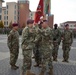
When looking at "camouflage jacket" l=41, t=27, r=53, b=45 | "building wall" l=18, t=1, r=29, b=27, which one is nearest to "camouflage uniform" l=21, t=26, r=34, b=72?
"camouflage jacket" l=41, t=27, r=53, b=45

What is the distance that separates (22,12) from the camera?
115750 millimetres

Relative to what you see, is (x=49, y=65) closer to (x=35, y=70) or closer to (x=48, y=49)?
(x=48, y=49)

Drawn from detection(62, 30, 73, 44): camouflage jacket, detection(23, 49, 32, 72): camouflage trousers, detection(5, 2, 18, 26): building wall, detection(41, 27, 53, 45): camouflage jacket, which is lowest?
detection(23, 49, 32, 72): camouflage trousers

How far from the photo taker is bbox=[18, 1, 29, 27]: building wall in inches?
4448

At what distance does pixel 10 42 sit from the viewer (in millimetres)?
9945

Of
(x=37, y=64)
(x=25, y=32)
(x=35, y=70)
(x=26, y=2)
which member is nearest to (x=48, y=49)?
(x=25, y=32)

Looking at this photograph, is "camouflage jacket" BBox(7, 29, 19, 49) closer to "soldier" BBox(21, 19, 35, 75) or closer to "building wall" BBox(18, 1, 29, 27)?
"soldier" BBox(21, 19, 35, 75)

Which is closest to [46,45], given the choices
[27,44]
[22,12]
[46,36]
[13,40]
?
[46,36]

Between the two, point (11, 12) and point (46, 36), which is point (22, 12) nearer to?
point (11, 12)

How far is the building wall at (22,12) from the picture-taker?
371 ft

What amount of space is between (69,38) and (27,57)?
4.38 metres

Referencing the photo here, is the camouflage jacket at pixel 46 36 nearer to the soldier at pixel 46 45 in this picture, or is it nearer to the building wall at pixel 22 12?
the soldier at pixel 46 45

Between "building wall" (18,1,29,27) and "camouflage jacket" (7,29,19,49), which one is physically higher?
"building wall" (18,1,29,27)

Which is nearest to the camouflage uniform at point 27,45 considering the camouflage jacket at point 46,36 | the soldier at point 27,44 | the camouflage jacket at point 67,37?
the soldier at point 27,44
